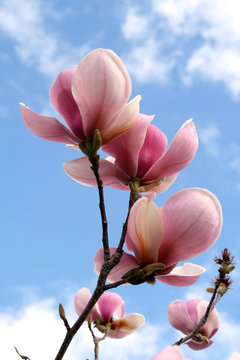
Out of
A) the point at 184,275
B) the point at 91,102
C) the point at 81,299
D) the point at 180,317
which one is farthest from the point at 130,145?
the point at 180,317

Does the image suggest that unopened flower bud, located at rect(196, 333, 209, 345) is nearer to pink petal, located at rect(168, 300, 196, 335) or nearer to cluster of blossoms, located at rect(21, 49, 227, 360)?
pink petal, located at rect(168, 300, 196, 335)

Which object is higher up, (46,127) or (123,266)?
(46,127)

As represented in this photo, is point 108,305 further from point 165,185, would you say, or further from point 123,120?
point 123,120

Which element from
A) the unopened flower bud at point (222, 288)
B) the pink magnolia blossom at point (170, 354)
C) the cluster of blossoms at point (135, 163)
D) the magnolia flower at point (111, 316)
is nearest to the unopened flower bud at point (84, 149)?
the cluster of blossoms at point (135, 163)

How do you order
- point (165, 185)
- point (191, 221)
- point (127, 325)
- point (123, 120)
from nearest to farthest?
1. point (191, 221)
2. point (123, 120)
3. point (165, 185)
4. point (127, 325)

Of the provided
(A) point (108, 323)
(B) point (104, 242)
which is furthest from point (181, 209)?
(A) point (108, 323)

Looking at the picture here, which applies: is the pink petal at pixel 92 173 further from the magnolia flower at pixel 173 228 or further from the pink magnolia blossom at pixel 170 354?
the pink magnolia blossom at pixel 170 354

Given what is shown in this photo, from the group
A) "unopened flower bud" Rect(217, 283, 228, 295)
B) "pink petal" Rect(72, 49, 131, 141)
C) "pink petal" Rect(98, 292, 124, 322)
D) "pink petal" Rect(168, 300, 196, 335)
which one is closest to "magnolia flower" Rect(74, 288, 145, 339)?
"pink petal" Rect(98, 292, 124, 322)

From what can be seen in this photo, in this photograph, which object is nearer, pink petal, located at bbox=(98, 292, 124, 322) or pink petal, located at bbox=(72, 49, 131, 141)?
pink petal, located at bbox=(72, 49, 131, 141)
